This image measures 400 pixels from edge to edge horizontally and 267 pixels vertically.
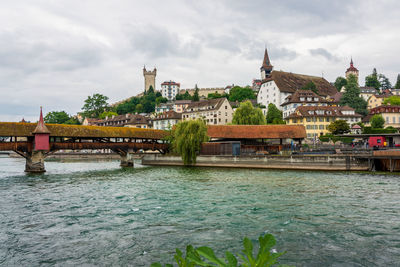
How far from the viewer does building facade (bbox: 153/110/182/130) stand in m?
87.9

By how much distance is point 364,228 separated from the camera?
9.70 meters

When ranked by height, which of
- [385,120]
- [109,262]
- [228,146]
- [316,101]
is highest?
[316,101]

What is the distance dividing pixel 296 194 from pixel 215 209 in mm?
5664

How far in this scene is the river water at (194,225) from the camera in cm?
765

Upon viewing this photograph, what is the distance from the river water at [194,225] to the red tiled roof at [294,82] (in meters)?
67.9

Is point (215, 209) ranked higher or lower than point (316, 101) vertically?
lower

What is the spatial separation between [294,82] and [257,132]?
50.6 metres

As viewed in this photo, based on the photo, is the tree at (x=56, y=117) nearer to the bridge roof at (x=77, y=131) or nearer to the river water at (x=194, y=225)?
the bridge roof at (x=77, y=131)

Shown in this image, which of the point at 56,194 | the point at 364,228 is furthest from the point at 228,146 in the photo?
the point at 364,228

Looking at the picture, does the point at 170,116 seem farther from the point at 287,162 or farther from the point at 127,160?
the point at 287,162

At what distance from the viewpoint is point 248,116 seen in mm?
54656

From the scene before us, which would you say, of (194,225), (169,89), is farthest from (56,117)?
(194,225)

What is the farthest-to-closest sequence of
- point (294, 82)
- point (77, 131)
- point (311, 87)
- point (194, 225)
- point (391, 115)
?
point (294, 82) → point (311, 87) → point (391, 115) → point (77, 131) → point (194, 225)

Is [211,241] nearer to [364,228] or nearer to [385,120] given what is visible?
[364,228]
